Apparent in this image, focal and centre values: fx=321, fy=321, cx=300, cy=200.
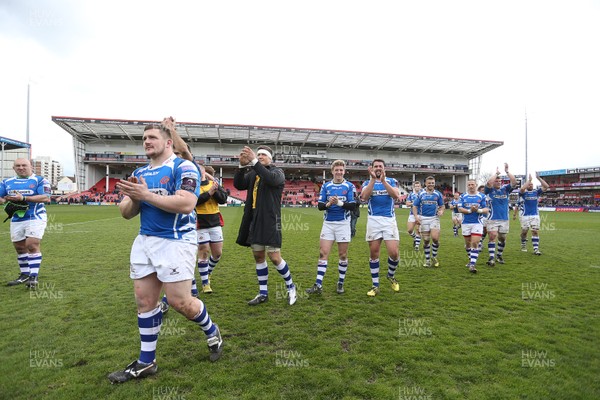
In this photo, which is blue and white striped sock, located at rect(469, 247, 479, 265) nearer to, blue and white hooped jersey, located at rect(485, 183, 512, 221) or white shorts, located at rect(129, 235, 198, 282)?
blue and white hooped jersey, located at rect(485, 183, 512, 221)

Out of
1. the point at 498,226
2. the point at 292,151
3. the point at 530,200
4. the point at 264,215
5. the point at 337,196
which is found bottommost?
the point at 498,226

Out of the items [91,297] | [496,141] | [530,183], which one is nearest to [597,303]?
[530,183]

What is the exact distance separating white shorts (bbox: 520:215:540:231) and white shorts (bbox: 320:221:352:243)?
836 cm

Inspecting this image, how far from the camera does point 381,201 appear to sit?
6020mm

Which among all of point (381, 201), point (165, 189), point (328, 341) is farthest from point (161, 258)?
point (381, 201)

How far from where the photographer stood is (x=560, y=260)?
30.8 feet

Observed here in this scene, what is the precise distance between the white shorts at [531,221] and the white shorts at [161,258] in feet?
38.1

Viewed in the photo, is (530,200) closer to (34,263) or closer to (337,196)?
(337,196)

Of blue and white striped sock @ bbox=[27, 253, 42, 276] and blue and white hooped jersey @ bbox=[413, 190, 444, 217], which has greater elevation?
blue and white hooped jersey @ bbox=[413, 190, 444, 217]

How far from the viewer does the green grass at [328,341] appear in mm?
2949

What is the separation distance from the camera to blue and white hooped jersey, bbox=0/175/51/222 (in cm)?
605

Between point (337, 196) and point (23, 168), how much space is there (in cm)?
594

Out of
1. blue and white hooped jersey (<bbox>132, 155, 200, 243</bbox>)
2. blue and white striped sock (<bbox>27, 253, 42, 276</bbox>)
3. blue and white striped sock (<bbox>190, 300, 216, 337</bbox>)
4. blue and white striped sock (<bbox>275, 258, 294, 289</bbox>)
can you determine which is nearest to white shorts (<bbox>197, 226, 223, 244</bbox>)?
blue and white striped sock (<bbox>275, 258, 294, 289</bbox>)

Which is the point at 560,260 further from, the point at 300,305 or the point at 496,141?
the point at 496,141
